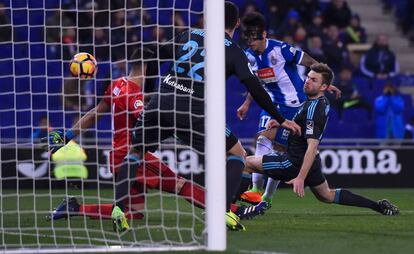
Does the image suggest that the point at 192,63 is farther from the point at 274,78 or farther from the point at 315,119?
the point at 274,78

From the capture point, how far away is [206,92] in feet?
23.4

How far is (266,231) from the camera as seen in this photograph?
8.34 metres

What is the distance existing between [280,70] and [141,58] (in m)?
2.93

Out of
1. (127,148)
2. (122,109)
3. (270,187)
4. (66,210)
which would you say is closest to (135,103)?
(122,109)

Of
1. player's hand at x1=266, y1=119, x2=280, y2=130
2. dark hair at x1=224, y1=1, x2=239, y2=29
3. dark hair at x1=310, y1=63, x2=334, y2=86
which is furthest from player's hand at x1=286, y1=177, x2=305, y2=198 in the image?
player's hand at x1=266, y1=119, x2=280, y2=130

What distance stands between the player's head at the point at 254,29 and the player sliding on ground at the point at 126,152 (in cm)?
160

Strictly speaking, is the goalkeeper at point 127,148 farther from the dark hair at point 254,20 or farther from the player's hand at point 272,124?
the player's hand at point 272,124

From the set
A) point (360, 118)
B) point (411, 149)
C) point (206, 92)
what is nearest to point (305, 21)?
point (360, 118)

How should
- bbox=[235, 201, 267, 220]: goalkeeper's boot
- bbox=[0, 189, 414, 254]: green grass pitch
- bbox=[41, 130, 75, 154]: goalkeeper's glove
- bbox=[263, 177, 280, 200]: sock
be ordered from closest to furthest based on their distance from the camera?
bbox=[0, 189, 414, 254]: green grass pitch → bbox=[41, 130, 75, 154]: goalkeeper's glove → bbox=[235, 201, 267, 220]: goalkeeper's boot → bbox=[263, 177, 280, 200]: sock

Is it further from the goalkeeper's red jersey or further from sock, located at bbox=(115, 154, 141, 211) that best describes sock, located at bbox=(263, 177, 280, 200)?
sock, located at bbox=(115, 154, 141, 211)

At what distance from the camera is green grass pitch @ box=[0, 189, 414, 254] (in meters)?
7.36

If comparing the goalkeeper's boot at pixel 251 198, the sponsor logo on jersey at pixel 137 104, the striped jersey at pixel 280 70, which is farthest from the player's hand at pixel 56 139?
the striped jersey at pixel 280 70

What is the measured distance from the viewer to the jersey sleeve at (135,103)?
9023 mm

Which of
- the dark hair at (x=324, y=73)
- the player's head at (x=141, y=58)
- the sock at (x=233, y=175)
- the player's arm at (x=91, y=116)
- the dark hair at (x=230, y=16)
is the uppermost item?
the dark hair at (x=230, y=16)
